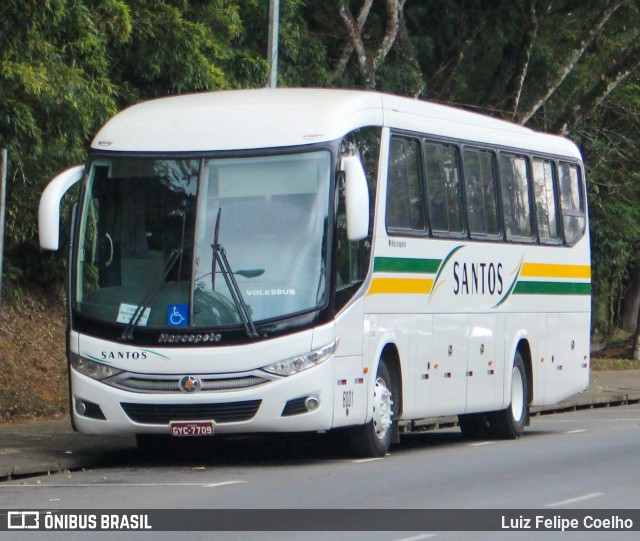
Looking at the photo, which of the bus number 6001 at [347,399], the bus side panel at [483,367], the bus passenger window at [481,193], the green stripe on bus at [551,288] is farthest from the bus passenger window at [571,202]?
the bus number 6001 at [347,399]

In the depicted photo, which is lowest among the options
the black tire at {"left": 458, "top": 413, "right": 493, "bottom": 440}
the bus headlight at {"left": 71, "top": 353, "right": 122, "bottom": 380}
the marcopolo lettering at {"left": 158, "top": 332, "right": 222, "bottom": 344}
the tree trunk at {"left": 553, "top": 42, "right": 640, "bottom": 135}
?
the black tire at {"left": 458, "top": 413, "right": 493, "bottom": 440}

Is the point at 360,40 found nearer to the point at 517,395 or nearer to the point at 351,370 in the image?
the point at 517,395

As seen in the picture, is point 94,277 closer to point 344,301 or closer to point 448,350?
point 344,301

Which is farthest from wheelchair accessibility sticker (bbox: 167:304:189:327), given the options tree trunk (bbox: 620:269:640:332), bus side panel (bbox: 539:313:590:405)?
tree trunk (bbox: 620:269:640:332)

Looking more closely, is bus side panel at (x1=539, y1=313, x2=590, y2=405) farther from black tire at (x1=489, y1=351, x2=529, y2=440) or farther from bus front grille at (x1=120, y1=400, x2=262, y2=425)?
bus front grille at (x1=120, y1=400, x2=262, y2=425)

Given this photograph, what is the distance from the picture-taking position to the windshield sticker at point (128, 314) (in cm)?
1367

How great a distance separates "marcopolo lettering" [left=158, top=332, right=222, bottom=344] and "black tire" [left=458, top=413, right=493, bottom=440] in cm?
584

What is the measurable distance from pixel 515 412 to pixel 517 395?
0.24 metres

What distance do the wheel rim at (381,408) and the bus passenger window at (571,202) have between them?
18.9 ft

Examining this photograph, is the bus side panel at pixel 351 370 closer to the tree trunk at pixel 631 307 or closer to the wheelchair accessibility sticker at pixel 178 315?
the wheelchair accessibility sticker at pixel 178 315

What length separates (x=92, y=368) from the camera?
1388 cm

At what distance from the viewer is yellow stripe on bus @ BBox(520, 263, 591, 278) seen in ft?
61.0

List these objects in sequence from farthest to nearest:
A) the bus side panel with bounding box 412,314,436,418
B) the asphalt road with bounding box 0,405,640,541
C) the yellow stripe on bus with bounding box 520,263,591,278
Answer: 1. the yellow stripe on bus with bounding box 520,263,591,278
2. the bus side panel with bounding box 412,314,436,418
3. the asphalt road with bounding box 0,405,640,541

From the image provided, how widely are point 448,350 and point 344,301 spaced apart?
281 centimetres
